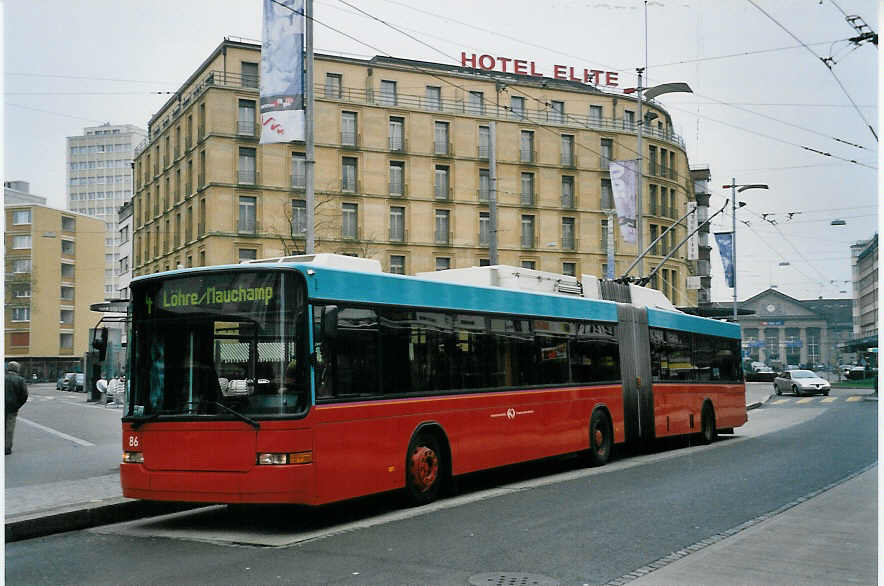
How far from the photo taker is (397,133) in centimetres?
5694

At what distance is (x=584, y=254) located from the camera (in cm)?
6191

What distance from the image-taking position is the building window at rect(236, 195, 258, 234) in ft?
170

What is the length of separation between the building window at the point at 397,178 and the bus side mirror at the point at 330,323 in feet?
156

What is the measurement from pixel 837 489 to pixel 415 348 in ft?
18.7

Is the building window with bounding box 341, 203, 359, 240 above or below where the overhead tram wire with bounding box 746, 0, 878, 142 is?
above

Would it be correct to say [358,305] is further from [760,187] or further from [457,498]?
[760,187]

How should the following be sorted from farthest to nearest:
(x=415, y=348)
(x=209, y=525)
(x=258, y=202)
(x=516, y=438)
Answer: (x=258, y=202) < (x=516, y=438) < (x=415, y=348) < (x=209, y=525)

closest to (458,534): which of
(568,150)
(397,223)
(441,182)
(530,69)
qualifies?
(397,223)

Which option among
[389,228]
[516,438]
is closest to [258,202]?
[389,228]

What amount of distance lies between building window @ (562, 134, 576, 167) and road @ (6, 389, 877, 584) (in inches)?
1860

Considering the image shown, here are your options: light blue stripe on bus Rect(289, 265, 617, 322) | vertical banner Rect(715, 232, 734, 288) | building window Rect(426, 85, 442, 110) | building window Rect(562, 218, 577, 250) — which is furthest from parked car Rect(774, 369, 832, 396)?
light blue stripe on bus Rect(289, 265, 617, 322)

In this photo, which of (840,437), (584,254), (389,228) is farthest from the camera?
(584,254)

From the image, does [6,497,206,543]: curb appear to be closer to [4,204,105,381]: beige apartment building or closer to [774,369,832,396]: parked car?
[4,204,105,381]: beige apartment building

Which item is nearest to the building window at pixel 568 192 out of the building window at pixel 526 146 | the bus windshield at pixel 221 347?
the building window at pixel 526 146
